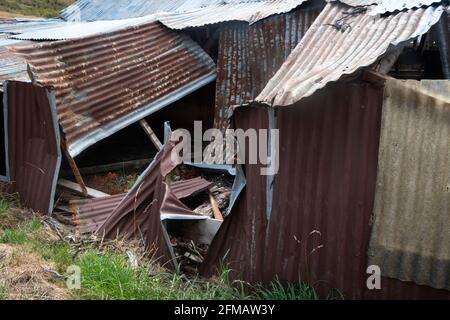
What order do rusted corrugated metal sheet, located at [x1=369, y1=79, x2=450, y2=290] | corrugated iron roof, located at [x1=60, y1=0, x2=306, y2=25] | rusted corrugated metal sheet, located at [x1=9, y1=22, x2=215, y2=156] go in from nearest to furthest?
1. rusted corrugated metal sheet, located at [x1=369, y1=79, x2=450, y2=290]
2. rusted corrugated metal sheet, located at [x1=9, y1=22, x2=215, y2=156]
3. corrugated iron roof, located at [x1=60, y1=0, x2=306, y2=25]

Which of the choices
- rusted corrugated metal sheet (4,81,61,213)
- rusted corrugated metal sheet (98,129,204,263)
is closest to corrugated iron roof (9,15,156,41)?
rusted corrugated metal sheet (4,81,61,213)

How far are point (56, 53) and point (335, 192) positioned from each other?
17.5ft

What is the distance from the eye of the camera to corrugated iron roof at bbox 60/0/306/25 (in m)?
7.95

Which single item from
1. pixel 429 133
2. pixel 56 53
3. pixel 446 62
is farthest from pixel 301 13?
pixel 429 133

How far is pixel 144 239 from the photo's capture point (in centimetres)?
536

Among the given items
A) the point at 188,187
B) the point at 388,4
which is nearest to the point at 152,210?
the point at 188,187

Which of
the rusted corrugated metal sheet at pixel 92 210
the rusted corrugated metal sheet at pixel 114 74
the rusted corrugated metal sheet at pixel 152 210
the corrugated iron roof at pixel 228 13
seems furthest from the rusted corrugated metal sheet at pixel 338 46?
the rusted corrugated metal sheet at pixel 114 74

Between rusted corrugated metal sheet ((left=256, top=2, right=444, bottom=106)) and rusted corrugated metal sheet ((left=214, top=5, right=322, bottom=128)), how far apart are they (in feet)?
5.09

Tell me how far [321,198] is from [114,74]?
504cm

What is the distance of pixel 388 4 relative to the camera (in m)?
5.41

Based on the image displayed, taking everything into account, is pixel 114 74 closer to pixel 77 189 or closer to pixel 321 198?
pixel 77 189

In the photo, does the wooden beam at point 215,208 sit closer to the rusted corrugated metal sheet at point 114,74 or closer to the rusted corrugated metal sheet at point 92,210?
the rusted corrugated metal sheet at point 92,210

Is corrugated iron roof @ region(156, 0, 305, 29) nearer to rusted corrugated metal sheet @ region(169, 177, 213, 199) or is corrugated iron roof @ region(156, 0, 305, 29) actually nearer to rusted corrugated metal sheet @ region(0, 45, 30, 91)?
rusted corrugated metal sheet @ region(0, 45, 30, 91)
